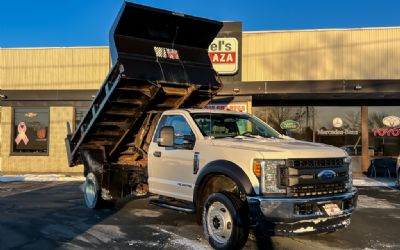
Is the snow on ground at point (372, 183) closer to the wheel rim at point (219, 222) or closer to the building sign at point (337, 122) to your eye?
the building sign at point (337, 122)

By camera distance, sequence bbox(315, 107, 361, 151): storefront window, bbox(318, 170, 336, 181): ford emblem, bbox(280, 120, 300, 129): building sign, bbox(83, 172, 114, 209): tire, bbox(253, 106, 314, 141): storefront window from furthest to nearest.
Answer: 1. bbox(253, 106, 314, 141): storefront window
2. bbox(315, 107, 361, 151): storefront window
3. bbox(280, 120, 300, 129): building sign
4. bbox(83, 172, 114, 209): tire
5. bbox(318, 170, 336, 181): ford emblem

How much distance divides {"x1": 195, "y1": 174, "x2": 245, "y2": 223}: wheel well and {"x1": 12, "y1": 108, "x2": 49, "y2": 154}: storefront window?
14073 millimetres

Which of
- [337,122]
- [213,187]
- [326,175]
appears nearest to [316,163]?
[326,175]

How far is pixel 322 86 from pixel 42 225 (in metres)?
12.4

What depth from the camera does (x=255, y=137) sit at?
6.95 m

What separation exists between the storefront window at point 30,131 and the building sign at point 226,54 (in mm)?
7836

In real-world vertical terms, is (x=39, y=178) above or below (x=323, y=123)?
below

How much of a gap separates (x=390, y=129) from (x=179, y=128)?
13304mm

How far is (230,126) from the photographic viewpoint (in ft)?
24.6

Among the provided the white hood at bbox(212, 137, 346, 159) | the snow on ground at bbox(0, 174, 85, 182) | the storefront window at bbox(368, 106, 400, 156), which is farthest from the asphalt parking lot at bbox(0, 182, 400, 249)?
the storefront window at bbox(368, 106, 400, 156)

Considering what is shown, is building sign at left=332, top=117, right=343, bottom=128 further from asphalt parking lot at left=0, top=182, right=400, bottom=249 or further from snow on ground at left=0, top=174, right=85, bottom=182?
snow on ground at left=0, top=174, right=85, bottom=182

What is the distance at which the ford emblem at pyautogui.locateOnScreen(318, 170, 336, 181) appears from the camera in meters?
5.65

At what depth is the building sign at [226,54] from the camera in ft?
56.9

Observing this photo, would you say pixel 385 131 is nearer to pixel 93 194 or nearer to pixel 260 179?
pixel 93 194
